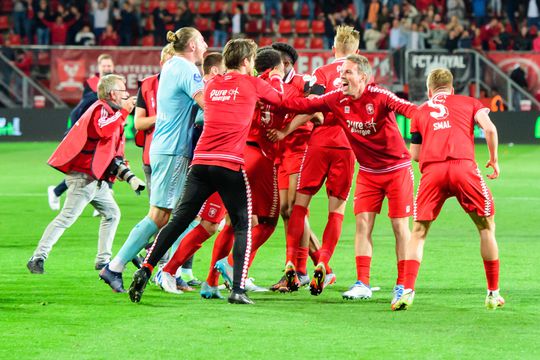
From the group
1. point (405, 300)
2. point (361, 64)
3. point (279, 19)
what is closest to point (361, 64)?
point (361, 64)

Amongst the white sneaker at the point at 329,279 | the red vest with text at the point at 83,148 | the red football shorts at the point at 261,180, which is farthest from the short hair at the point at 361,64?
the red vest with text at the point at 83,148

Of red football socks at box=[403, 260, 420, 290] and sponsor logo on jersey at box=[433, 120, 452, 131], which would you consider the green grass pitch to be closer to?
red football socks at box=[403, 260, 420, 290]

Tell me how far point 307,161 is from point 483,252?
183 cm

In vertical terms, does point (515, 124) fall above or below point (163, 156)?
below

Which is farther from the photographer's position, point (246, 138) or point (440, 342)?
point (246, 138)

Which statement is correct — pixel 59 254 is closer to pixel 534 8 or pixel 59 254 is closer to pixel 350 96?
pixel 350 96

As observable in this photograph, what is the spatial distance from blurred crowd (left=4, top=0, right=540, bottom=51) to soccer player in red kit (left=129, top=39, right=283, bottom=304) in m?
21.1

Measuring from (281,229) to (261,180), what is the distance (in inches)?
199

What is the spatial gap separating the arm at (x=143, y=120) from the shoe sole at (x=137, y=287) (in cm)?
179

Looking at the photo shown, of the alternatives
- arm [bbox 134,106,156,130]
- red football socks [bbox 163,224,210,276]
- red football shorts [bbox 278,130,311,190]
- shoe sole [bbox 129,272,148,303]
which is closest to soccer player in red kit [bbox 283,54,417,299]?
red football shorts [bbox 278,130,311,190]

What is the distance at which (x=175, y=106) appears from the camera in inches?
371

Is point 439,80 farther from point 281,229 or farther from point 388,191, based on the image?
point 281,229

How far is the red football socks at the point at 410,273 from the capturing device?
8.81m

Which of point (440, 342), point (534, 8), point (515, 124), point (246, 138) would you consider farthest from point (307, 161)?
point (534, 8)
